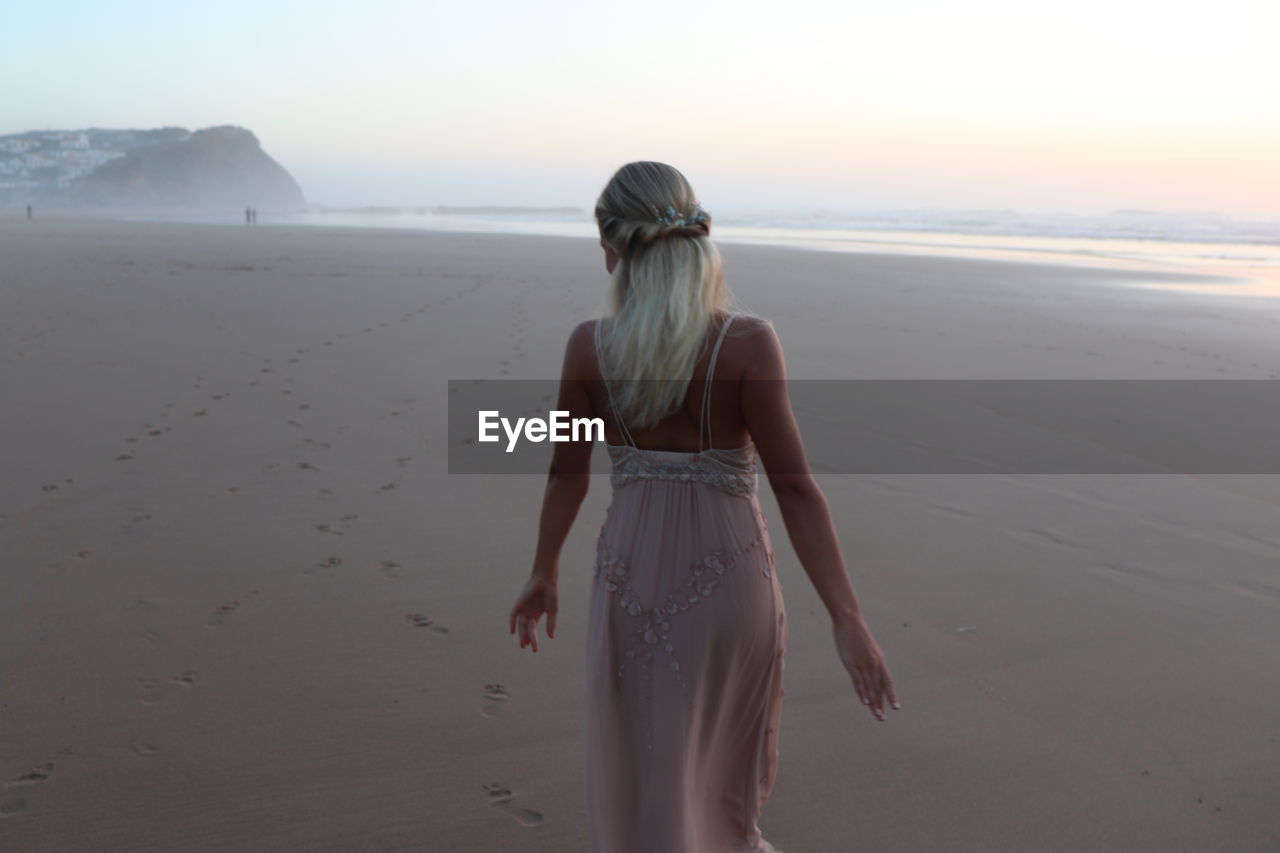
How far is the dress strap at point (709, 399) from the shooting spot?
1.81 metres

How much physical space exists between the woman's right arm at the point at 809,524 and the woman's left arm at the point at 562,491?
350 millimetres

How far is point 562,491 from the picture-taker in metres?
2.14

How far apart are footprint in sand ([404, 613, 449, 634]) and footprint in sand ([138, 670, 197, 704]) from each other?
84 cm

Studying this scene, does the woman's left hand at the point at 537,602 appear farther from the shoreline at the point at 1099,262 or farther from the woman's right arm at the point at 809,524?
the shoreline at the point at 1099,262

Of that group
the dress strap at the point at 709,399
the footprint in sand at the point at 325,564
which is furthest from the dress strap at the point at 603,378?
the footprint in sand at the point at 325,564

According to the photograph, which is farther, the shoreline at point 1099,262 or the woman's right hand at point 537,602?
the shoreline at point 1099,262

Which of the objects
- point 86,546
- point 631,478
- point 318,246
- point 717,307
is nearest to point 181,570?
point 86,546

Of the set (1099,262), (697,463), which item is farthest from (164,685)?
(1099,262)

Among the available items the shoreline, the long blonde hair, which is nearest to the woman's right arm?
the long blonde hair

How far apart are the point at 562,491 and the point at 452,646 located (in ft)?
6.12

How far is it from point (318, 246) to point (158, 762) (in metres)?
26.1

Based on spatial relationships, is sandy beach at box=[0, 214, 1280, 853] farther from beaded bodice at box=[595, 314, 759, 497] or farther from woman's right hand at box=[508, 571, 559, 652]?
beaded bodice at box=[595, 314, 759, 497]

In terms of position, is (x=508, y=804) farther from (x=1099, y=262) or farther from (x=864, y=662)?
(x=1099, y=262)

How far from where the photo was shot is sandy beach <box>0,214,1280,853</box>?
2.80 m
